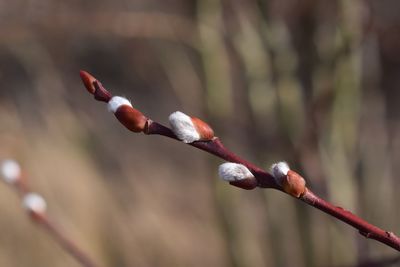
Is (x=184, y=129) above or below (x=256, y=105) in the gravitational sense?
below

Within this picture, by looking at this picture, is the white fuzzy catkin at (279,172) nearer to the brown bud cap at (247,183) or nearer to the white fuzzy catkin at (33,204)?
the brown bud cap at (247,183)

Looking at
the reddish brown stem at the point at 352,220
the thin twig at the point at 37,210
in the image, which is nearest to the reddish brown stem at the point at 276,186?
the reddish brown stem at the point at 352,220

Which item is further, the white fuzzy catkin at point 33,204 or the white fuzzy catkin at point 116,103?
the white fuzzy catkin at point 33,204

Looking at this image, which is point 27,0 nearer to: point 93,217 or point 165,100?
point 93,217

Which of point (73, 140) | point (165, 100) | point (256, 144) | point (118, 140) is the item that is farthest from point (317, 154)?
point (165, 100)

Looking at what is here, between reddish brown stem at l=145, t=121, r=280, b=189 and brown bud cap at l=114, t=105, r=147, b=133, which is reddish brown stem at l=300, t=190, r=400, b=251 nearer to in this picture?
reddish brown stem at l=145, t=121, r=280, b=189

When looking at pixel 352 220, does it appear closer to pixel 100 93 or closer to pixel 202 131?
pixel 202 131

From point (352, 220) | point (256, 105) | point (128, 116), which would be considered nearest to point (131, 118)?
point (128, 116)
